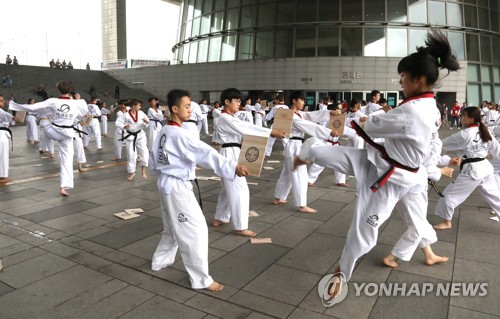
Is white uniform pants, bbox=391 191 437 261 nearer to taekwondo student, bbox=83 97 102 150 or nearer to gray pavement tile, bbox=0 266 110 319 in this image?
gray pavement tile, bbox=0 266 110 319

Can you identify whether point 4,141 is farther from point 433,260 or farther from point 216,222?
point 433,260

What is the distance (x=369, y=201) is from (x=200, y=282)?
67.3 inches

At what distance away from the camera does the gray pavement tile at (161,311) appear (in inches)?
119

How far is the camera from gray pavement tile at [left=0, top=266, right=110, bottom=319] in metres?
3.13

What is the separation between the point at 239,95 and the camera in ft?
16.8

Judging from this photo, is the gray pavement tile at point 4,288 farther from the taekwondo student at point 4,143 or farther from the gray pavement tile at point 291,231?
the taekwondo student at point 4,143

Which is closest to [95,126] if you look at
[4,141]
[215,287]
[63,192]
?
[4,141]

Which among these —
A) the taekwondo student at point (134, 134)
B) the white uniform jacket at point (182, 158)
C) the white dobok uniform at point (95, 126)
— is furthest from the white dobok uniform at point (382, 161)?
the white dobok uniform at point (95, 126)

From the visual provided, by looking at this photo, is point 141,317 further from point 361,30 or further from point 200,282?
point 361,30

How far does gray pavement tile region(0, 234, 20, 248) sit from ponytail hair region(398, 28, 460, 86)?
4883 mm

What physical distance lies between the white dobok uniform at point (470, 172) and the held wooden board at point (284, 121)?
2201mm

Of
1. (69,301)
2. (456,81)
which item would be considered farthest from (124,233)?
(456,81)

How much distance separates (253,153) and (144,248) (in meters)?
2.07

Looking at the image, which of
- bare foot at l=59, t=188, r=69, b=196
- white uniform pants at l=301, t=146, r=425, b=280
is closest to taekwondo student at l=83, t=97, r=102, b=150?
bare foot at l=59, t=188, r=69, b=196
